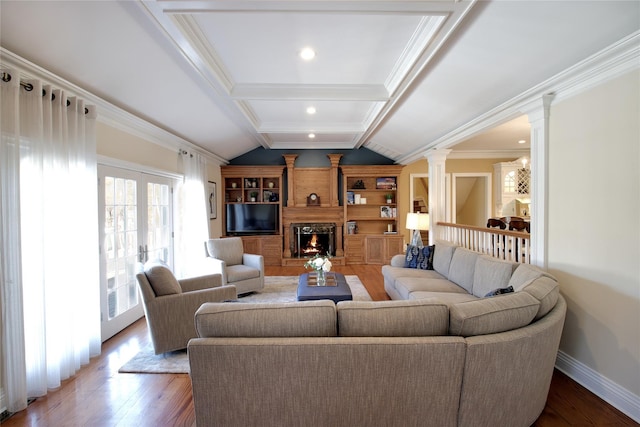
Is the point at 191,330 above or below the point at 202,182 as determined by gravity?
below

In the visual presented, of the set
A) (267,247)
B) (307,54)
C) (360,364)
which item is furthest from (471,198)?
(360,364)

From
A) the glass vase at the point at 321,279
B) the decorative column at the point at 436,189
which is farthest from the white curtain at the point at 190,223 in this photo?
the decorative column at the point at 436,189

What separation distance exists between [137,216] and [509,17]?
170 inches

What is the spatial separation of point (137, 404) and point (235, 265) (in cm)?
290

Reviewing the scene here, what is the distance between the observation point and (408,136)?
5.37 meters

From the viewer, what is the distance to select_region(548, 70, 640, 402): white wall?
2.05m

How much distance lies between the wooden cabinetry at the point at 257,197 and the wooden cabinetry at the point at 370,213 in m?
1.63

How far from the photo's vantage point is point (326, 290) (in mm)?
3514

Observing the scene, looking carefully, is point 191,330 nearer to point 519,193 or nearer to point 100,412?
point 100,412

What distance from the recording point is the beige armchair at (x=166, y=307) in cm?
281

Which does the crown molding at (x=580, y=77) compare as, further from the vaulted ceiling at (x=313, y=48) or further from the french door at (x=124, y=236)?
the french door at (x=124, y=236)

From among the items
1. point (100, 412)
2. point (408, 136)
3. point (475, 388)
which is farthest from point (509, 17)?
point (100, 412)

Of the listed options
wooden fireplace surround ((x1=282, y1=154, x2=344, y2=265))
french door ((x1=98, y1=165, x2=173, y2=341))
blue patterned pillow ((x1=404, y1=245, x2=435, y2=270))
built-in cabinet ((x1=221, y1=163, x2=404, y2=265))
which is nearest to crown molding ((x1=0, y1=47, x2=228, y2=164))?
french door ((x1=98, y1=165, x2=173, y2=341))

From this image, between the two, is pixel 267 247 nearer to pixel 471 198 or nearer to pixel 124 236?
pixel 124 236
